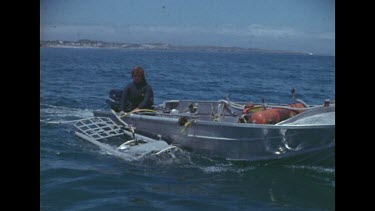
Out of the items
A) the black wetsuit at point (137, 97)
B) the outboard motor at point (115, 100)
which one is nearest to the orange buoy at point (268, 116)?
the black wetsuit at point (137, 97)

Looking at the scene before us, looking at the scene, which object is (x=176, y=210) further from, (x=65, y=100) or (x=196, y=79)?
(x=196, y=79)

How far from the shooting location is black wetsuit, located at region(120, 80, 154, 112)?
9742 millimetres

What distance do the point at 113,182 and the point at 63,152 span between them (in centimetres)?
203

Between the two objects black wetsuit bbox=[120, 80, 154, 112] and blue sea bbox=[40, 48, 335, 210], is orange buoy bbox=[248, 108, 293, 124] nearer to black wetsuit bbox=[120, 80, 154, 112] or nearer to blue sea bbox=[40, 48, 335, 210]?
blue sea bbox=[40, 48, 335, 210]

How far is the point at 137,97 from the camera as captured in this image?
9.86 m

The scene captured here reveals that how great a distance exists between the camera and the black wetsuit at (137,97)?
32.0ft

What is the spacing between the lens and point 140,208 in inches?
256

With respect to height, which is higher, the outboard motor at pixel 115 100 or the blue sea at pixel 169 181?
the outboard motor at pixel 115 100


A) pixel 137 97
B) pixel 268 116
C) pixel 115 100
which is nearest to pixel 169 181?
pixel 268 116

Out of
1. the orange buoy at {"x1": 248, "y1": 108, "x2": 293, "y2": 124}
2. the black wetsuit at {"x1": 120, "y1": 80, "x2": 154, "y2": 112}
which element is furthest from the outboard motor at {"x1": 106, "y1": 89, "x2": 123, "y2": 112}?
the orange buoy at {"x1": 248, "y1": 108, "x2": 293, "y2": 124}

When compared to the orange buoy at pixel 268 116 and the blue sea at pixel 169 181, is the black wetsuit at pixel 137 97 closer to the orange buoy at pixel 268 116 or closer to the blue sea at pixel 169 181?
the blue sea at pixel 169 181

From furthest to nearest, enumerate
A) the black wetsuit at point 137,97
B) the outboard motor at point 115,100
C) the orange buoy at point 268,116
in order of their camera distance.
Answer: the outboard motor at point 115,100 → the black wetsuit at point 137,97 → the orange buoy at point 268,116

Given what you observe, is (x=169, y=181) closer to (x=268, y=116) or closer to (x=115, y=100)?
(x=268, y=116)
